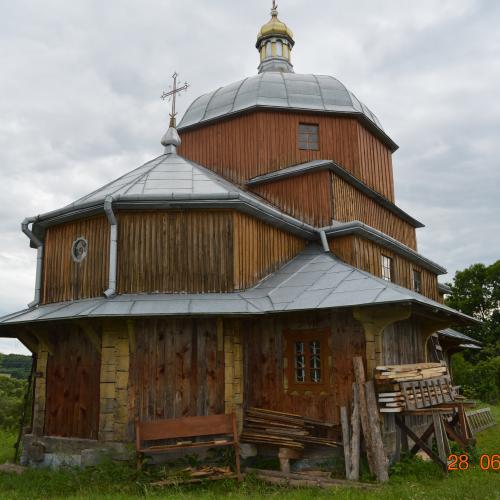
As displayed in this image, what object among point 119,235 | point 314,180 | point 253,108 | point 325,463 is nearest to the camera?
point 325,463

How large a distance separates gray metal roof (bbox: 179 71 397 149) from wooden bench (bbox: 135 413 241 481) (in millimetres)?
8782

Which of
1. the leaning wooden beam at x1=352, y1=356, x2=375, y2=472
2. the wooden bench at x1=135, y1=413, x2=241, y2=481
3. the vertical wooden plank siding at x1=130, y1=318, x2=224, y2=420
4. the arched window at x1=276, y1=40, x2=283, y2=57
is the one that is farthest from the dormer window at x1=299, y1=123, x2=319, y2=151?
the wooden bench at x1=135, y1=413, x2=241, y2=481

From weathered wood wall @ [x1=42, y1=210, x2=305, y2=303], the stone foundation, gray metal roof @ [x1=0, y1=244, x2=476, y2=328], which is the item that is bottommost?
the stone foundation

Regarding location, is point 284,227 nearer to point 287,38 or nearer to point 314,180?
point 314,180

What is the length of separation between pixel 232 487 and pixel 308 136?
9558mm

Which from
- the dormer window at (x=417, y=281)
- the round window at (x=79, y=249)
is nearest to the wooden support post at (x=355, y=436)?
the round window at (x=79, y=249)

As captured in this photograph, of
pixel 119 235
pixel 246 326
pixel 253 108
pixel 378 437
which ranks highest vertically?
pixel 253 108

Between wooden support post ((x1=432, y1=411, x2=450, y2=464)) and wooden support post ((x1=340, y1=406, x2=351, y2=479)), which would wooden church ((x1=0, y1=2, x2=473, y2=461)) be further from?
wooden support post ((x1=432, y1=411, x2=450, y2=464))

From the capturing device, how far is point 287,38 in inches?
787

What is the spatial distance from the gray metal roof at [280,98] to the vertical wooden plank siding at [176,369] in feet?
24.1

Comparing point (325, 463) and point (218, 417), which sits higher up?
point (218, 417)

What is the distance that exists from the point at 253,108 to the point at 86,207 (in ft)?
19.9

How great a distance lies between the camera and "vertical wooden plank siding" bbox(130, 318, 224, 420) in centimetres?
963

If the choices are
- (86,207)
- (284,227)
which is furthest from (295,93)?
(86,207)
